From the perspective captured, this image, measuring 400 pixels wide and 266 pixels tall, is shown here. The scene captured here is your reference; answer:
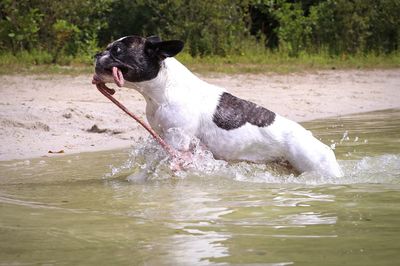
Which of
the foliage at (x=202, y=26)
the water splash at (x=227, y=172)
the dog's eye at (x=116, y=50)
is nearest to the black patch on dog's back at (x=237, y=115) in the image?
the water splash at (x=227, y=172)

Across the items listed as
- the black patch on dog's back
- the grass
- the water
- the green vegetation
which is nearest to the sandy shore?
the grass

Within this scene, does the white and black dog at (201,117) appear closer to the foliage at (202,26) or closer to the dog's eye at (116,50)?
the dog's eye at (116,50)

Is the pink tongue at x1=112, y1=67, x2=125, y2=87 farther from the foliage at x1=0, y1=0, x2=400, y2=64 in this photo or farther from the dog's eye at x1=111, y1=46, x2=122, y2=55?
the foliage at x1=0, y1=0, x2=400, y2=64

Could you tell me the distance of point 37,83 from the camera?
13.3m

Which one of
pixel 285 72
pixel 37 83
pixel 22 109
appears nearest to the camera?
pixel 22 109

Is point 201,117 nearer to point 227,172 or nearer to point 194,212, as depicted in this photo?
point 227,172

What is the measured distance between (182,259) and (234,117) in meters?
3.07

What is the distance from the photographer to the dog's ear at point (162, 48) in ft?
21.6

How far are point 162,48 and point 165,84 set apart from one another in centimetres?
30

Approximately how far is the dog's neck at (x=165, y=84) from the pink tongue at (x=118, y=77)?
0.56 feet

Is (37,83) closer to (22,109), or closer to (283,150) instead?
(22,109)

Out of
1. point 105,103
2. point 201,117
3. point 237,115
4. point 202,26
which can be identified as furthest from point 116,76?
point 202,26

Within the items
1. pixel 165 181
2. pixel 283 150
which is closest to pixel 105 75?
pixel 165 181

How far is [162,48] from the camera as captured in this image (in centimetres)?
670
